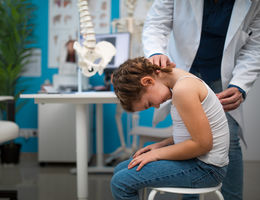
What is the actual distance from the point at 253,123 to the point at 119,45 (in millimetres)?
1641

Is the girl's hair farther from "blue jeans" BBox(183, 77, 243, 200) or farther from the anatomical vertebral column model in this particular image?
the anatomical vertebral column model

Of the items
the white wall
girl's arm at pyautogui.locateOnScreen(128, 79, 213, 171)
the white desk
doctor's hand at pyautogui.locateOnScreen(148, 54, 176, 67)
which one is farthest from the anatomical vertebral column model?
the white wall

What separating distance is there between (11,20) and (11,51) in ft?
1.07

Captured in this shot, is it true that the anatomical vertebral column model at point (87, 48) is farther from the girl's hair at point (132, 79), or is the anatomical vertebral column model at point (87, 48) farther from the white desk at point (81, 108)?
the girl's hair at point (132, 79)

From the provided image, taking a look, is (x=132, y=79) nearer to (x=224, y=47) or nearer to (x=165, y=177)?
(x=165, y=177)

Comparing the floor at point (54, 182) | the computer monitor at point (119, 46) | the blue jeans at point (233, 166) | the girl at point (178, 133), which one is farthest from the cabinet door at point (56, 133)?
the girl at point (178, 133)

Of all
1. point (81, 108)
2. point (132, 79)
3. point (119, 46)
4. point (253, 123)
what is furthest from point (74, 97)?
point (253, 123)

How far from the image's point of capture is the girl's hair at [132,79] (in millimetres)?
994

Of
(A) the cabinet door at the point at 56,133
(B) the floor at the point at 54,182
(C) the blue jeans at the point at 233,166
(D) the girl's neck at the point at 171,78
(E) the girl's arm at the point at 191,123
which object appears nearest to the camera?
(E) the girl's arm at the point at 191,123

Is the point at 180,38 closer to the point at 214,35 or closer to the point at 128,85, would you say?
the point at 214,35

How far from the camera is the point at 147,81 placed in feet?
3.30

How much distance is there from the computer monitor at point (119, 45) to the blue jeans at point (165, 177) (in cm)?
156

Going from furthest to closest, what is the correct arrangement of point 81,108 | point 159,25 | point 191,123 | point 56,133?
point 56,133, point 81,108, point 159,25, point 191,123

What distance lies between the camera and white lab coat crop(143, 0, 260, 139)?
49.5 inches
